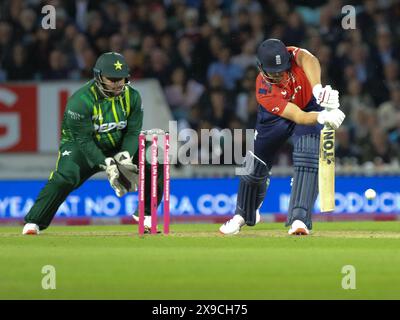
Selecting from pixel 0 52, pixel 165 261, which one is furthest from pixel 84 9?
pixel 165 261

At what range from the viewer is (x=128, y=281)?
8.59 m

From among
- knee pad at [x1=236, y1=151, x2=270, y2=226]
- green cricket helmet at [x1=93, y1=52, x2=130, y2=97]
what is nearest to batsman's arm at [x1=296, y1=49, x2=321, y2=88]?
knee pad at [x1=236, y1=151, x2=270, y2=226]

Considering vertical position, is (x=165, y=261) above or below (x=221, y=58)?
below

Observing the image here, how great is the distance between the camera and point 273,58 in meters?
11.2

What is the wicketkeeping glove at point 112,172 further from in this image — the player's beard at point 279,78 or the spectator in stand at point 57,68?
the spectator in stand at point 57,68

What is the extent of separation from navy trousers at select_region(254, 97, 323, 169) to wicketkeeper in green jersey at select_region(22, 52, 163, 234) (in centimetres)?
111

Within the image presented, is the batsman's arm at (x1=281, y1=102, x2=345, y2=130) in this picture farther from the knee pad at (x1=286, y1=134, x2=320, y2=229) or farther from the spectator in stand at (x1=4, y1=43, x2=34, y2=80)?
the spectator in stand at (x1=4, y1=43, x2=34, y2=80)

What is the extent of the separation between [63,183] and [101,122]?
0.75 meters

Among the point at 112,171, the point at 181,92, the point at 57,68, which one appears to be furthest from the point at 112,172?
the point at 57,68

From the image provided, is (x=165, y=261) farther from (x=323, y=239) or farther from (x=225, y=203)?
(x=225, y=203)

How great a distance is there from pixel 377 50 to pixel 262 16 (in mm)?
1855

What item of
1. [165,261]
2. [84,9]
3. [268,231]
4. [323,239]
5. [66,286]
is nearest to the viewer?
[66,286]

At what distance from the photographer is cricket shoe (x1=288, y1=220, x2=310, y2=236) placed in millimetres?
11617

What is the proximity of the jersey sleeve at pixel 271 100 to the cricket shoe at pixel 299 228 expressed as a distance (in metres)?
1.10
